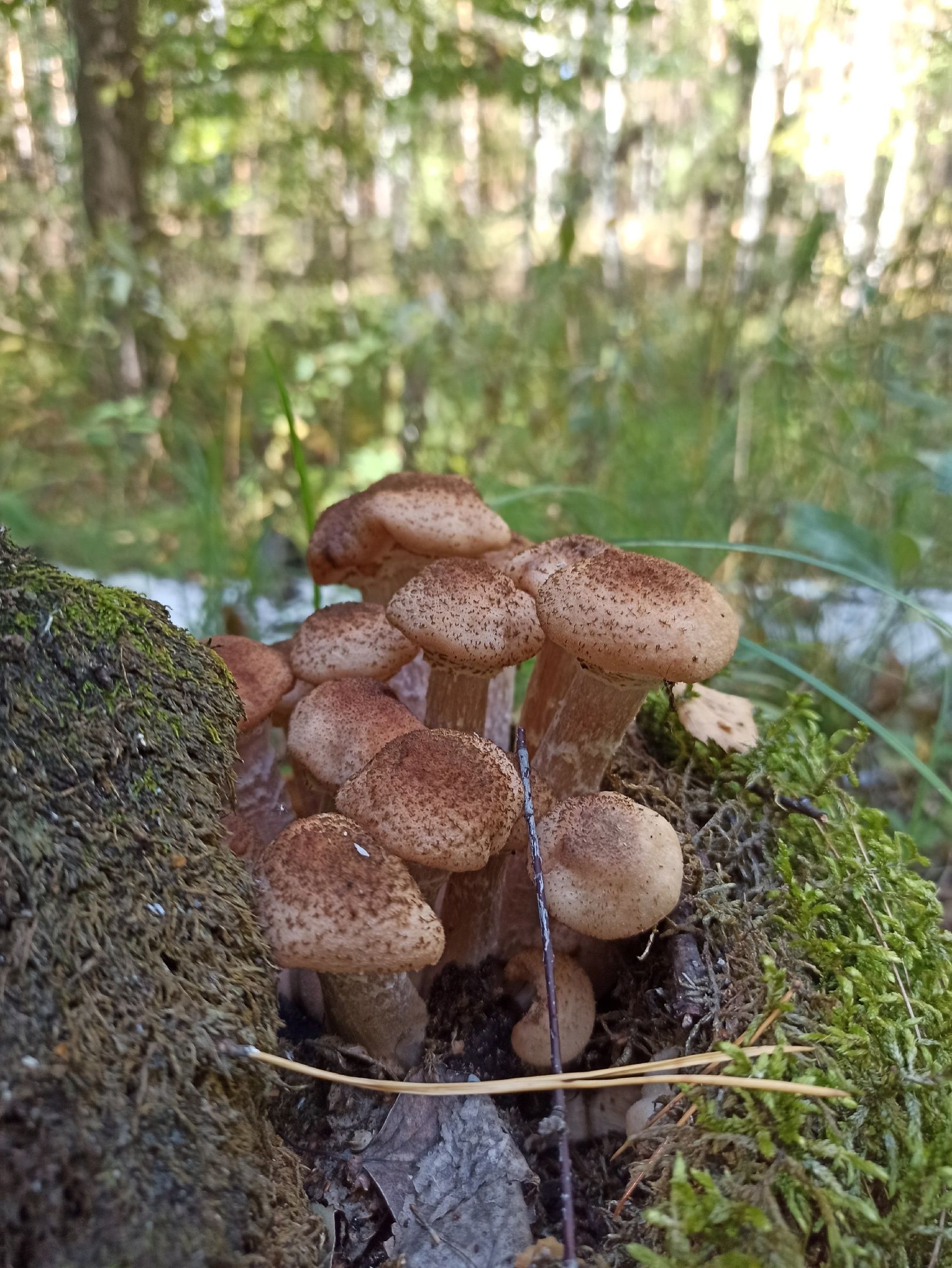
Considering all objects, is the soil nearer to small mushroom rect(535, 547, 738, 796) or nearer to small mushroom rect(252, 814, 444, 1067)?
small mushroom rect(252, 814, 444, 1067)

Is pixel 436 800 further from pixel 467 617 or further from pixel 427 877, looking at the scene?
pixel 467 617

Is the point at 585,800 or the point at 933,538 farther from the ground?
the point at 585,800

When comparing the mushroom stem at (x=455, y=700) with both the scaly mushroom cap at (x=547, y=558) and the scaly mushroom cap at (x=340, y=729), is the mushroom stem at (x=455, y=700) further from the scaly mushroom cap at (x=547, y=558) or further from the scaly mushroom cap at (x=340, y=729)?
the scaly mushroom cap at (x=547, y=558)

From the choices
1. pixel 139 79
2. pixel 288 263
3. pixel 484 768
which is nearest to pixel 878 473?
pixel 484 768

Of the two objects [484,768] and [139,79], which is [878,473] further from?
[139,79]

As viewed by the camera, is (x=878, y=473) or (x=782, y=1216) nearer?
(x=782, y=1216)

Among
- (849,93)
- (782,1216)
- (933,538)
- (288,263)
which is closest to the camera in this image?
(782,1216)

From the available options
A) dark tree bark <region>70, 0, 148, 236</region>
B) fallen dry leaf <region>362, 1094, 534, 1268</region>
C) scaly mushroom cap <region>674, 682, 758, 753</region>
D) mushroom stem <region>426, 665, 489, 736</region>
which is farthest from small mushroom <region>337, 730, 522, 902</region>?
dark tree bark <region>70, 0, 148, 236</region>

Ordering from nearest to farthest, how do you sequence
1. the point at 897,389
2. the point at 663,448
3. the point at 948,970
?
the point at 948,970 → the point at 897,389 → the point at 663,448
